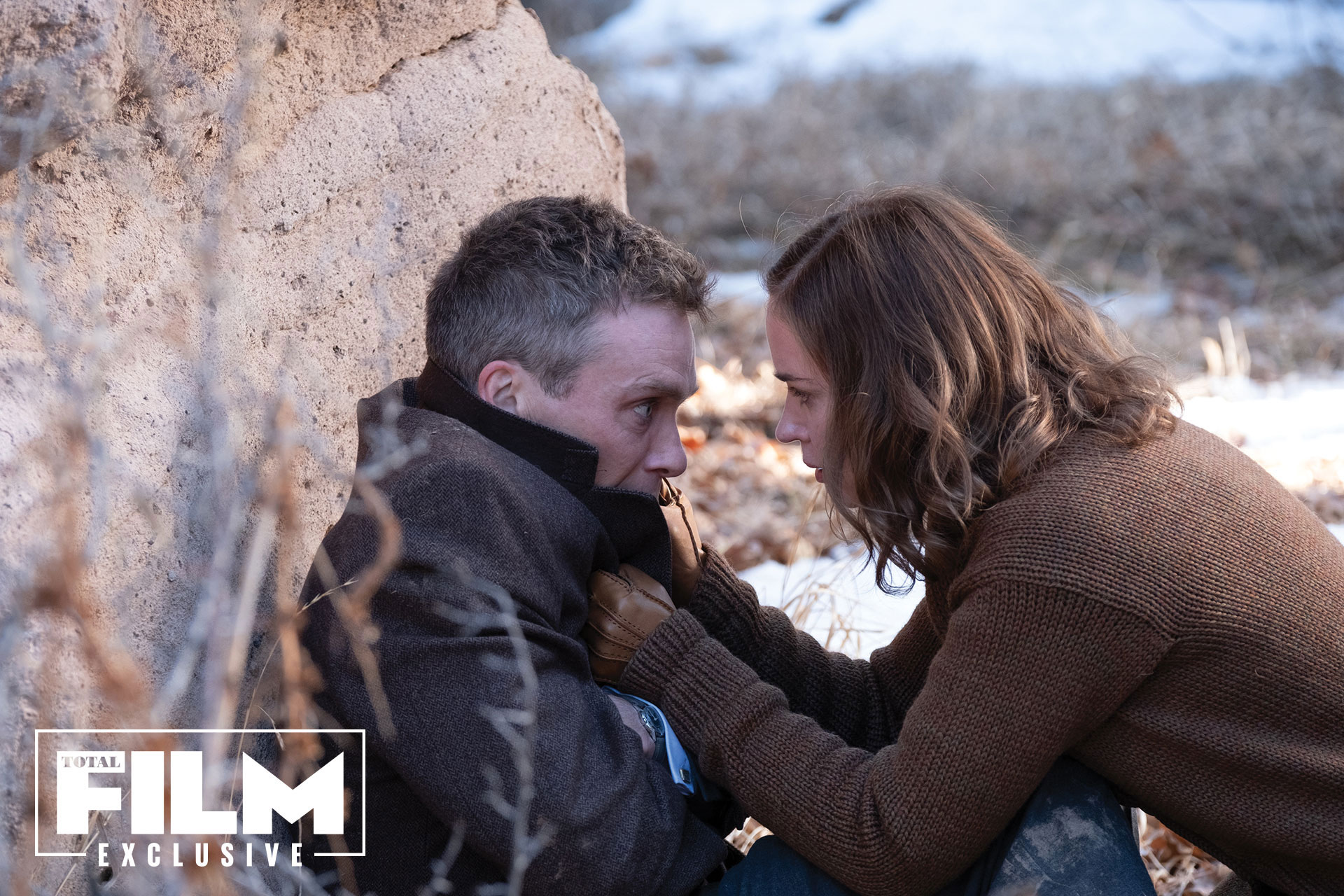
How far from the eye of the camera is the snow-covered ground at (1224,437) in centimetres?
359

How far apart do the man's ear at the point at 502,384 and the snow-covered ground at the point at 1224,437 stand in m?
0.89

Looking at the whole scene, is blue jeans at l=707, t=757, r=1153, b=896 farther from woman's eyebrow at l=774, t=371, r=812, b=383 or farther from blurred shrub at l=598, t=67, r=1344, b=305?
blurred shrub at l=598, t=67, r=1344, b=305

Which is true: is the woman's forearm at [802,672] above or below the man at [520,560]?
below

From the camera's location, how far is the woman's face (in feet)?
7.13

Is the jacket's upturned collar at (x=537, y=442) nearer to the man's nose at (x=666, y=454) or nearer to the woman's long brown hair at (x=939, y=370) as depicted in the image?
the man's nose at (x=666, y=454)

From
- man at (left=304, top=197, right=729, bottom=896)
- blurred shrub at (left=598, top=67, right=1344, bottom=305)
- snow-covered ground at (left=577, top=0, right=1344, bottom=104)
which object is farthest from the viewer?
snow-covered ground at (left=577, top=0, right=1344, bottom=104)

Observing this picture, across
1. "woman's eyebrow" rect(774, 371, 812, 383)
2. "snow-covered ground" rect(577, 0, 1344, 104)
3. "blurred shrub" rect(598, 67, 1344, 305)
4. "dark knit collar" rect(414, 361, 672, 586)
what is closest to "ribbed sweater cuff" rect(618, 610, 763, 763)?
"dark knit collar" rect(414, 361, 672, 586)

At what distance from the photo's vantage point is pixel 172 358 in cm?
208

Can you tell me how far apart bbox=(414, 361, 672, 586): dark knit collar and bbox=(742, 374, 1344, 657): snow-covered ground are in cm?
55

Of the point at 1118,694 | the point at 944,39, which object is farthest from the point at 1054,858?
the point at 944,39

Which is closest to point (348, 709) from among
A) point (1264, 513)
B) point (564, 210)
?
point (564, 210)

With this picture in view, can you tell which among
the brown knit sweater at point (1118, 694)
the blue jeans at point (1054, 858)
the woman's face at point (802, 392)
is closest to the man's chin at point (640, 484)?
the woman's face at point (802, 392)

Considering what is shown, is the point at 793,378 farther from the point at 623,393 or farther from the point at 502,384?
the point at 502,384

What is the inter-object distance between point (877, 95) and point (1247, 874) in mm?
11270
